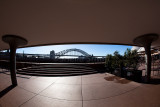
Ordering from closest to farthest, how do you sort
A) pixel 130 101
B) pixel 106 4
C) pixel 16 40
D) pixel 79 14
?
1. pixel 106 4
2. pixel 130 101
3. pixel 79 14
4. pixel 16 40

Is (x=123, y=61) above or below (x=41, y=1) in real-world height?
below

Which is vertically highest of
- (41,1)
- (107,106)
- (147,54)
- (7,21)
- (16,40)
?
(41,1)

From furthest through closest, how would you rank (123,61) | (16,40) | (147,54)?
(123,61)
(147,54)
(16,40)

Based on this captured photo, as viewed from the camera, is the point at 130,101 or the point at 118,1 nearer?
the point at 118,1

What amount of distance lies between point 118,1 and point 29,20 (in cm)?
383

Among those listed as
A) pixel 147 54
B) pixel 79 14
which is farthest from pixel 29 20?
pixel 147 54

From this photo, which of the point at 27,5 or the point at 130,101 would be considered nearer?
the point at 27,5

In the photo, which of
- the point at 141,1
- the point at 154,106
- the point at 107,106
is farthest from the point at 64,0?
the point at 154,106

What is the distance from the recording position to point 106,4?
2479 millimetres

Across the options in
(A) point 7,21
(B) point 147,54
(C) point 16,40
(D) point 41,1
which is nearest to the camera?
(D) point 41,1

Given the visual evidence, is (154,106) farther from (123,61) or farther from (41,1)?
(41,1)

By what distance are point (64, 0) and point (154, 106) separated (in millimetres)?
4704

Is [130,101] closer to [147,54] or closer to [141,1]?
[141,1]

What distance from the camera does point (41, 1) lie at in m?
2.32
